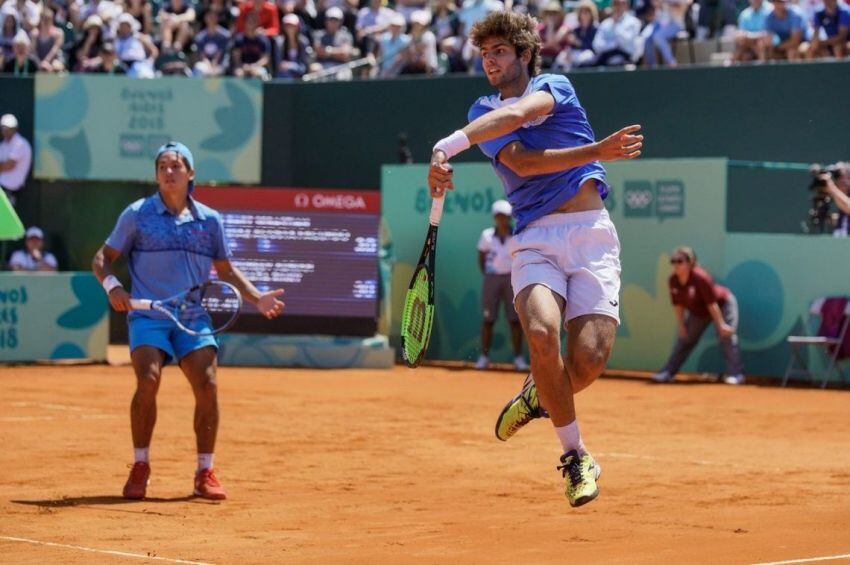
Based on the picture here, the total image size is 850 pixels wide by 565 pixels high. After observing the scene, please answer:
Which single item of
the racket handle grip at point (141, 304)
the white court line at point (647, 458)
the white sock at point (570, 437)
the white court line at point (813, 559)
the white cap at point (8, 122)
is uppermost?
the white cap at point (8, 122)

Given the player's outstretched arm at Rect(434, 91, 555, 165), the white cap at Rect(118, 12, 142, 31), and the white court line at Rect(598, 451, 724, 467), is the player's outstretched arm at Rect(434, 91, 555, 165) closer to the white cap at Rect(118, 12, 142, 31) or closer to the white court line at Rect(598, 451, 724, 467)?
the white court line at Rect(598, 451, 724, 467)

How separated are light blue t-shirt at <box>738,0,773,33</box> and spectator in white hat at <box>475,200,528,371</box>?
3833mm

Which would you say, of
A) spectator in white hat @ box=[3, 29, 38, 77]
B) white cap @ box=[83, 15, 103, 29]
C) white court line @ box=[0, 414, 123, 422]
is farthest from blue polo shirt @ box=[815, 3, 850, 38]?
spectator in white hat @ box=[3, 29, 38, 77]

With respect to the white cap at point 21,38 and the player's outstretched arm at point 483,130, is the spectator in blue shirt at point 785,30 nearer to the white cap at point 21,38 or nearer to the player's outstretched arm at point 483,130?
the white cap at point 21,38

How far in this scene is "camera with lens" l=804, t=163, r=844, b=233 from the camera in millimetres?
16328

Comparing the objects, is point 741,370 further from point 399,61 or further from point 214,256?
point 214,256

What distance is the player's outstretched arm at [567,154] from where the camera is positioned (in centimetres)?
668

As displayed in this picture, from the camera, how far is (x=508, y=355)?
66.4 ft

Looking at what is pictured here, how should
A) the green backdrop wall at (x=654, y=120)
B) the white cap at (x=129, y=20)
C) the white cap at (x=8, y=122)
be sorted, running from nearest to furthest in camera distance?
A: the green backdrop wall at (x=654, y=120) < the white cap at (x=8, y=122) < the white cap at (x=129, y=20)

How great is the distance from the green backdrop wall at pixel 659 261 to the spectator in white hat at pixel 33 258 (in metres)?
5.02

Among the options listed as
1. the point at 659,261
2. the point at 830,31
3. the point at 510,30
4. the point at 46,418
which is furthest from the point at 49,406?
the point at 830,31

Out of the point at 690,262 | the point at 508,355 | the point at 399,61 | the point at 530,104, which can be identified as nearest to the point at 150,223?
the point at 530,104

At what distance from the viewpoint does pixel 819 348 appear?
57.1ft

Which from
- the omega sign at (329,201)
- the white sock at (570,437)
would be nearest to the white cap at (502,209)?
the omega sign at (329,201)
